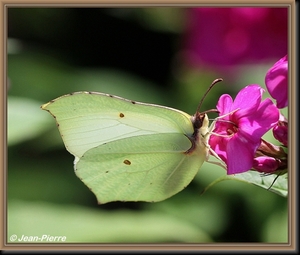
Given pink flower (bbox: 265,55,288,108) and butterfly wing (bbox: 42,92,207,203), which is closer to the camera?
pink flower (bbox: 265,55,288,108)

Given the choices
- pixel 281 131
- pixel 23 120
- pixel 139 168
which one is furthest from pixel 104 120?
pixel 23 120

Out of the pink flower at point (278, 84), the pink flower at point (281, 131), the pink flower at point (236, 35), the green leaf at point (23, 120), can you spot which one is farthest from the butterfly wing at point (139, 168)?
the pink flower at point (236, 35)

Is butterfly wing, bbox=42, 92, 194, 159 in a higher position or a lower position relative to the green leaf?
higher

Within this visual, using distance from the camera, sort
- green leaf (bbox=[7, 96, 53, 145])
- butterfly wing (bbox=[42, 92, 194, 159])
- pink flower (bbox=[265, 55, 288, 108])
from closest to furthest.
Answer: pink flower (bbox=[265, 55, 288, 108]) < butterfly wing (bbox=[42, 92, 194, 159]) < green leaf (bbox=[7, 96, 53, 145])

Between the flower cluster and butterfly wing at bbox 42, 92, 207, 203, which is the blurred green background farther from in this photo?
the flower cluster

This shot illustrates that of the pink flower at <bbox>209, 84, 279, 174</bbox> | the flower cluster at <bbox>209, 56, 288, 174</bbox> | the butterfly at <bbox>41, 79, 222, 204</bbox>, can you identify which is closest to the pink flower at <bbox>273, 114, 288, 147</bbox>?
the flower cluster at <bbox>209, 56, 288, 174</bbox>

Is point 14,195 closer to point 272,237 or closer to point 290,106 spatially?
point 272,237

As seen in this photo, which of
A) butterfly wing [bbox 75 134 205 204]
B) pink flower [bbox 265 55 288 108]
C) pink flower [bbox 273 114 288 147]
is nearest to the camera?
pink flower [bbox 265 55 288 108]

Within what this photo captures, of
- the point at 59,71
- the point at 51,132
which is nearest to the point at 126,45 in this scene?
the point at 59,71
